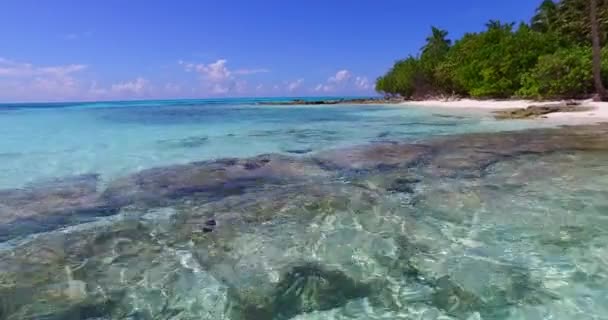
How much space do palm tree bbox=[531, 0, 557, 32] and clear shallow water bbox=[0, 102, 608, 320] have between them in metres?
43.5

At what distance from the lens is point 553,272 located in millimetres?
3396

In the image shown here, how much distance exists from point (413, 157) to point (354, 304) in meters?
6.39

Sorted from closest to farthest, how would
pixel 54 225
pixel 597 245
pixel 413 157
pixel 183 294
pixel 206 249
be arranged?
1. pixel 183 294
2. pixel 597 245
3. pixel 206 249
4. pixel 54 225
5. pixel 413 157

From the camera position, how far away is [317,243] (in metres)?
4.23

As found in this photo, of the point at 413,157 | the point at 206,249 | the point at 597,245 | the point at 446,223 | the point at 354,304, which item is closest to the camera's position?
the point at 354,304

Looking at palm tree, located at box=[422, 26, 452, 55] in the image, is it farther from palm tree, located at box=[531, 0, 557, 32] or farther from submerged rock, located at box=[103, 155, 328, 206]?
submerged rock, located at box=[103, 155, 328, 206]

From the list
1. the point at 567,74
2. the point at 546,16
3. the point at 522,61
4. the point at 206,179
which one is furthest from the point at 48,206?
the point at 546,16

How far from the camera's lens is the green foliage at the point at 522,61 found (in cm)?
2545

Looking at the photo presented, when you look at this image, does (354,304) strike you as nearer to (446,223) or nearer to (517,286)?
(517,286)

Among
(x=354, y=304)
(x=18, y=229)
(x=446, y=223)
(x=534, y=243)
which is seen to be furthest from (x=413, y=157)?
(x=18, y=229)

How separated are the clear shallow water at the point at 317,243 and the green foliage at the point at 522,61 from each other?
2053 centimetres

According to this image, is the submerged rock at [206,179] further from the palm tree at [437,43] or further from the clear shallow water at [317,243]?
the palm tree at [437,43]

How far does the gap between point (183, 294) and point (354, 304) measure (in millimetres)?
1355

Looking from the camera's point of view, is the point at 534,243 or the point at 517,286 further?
the point at 534,243
